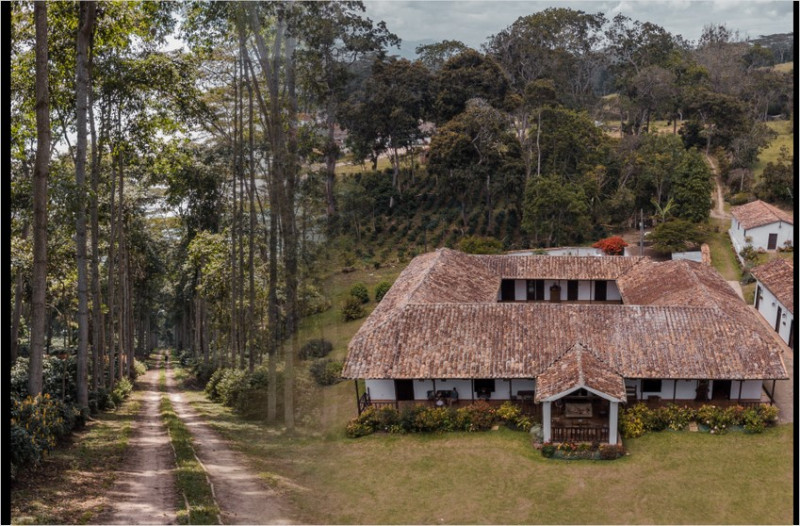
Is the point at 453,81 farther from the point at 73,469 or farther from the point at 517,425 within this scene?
the point at 73,469

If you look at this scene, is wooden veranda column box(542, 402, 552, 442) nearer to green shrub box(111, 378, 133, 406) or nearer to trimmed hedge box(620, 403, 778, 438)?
trimmed hedge box(620, 403, 778, 438)

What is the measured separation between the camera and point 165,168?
943 inches

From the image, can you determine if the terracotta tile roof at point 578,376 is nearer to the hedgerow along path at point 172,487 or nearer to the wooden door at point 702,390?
the wooden door at point 702,390

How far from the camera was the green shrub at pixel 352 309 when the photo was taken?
103ft

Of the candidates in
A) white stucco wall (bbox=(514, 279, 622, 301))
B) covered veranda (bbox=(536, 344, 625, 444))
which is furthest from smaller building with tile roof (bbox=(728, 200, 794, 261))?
covered veranda (bbox=(536, 344, 625, 444))

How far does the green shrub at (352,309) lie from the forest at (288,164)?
0.91ft

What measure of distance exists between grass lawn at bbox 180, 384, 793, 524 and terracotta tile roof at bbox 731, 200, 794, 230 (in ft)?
71.9

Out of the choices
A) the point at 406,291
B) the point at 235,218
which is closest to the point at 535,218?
the point at 406,291

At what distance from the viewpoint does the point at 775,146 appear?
54.8 metres

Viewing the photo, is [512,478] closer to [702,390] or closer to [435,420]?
[435,420]

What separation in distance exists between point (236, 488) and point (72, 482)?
3.15m

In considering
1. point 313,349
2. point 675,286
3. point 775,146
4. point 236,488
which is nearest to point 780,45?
point 775,146

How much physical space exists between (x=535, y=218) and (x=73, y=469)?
32.6 metres

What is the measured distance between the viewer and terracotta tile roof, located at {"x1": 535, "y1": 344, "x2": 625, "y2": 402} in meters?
18.5
